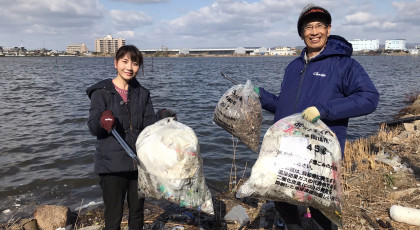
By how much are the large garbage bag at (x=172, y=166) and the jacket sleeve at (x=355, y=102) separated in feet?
3.50

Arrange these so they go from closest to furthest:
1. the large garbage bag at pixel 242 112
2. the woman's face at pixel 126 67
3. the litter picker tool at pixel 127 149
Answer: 1. the litter picker tool at pixel 127 149
2. the woman's face at pixel 126 67
3. the large garbage bag at pixel 242 112

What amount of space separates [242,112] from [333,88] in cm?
102

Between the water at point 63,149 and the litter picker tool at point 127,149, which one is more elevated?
the litter picker tool at point 127,149

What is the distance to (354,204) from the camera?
403cm

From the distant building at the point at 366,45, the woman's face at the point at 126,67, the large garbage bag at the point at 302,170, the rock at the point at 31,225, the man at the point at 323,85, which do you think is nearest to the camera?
the large garbage bag at the point at 302,170

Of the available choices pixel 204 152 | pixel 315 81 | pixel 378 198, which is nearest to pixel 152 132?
pixel 315 81

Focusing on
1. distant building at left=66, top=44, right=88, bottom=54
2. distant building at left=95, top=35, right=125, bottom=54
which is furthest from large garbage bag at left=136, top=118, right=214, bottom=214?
distant building at left=66, top=44, right=88, bottom=54

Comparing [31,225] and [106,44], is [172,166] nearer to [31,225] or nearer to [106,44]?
[31,225]

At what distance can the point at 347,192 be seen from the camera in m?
4.34

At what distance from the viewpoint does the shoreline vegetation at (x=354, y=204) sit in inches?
148

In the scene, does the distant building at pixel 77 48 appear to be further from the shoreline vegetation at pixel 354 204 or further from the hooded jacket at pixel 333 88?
the hooded jacket at pixel 333 88

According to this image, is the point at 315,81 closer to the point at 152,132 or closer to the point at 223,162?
the point at 152,132

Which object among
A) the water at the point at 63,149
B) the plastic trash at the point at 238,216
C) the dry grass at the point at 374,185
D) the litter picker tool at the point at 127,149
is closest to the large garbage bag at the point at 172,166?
the litter picker tool at the point at 127,149

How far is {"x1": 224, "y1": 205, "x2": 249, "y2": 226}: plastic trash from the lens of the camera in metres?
3.78
